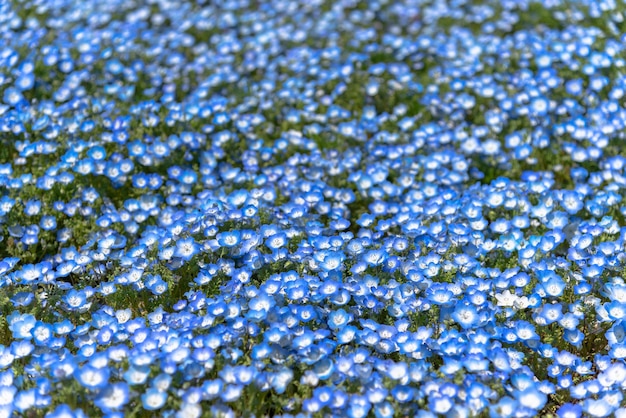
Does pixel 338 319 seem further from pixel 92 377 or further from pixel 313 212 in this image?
pixel 313 212

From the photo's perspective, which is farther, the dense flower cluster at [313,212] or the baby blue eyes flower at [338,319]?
the baby blue eyes flower at [338,319]

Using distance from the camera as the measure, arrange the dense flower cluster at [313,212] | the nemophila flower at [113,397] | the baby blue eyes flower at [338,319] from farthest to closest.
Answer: the baby blue eyes flower at [338,319] → the dense flower cluster at [313,212] → the nemophila flower at [113,397]

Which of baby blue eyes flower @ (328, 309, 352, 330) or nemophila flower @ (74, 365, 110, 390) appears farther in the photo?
baby blue eyes flower @ (328, 309, 352, 330)

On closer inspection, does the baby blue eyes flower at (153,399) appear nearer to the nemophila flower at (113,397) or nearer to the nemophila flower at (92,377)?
the nemophila flower at (113,397)

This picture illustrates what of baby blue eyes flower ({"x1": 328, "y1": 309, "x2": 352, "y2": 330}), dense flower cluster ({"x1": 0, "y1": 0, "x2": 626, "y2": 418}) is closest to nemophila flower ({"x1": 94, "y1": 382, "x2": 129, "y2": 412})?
dense flower cluster ({"x1": 0, "y1": 0, "x2": 626, "y2": 418})

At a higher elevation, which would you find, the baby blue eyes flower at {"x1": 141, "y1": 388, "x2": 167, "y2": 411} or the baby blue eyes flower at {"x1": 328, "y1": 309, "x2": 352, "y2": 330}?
the baby blue eyes flower at {"x1": 141, "y1": 388, "x2": 167, "y2": 411}

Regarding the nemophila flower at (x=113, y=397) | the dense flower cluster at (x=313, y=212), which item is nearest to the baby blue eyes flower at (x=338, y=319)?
the dense flower cluster at (x=313, y=212)

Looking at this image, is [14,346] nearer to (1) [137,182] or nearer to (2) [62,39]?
(1) [137,182]

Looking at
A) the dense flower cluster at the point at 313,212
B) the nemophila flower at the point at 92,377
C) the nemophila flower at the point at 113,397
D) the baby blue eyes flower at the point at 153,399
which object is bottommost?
the dense flower cluster at the point at 313,212

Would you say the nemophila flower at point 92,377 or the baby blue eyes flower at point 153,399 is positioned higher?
the nemophila flower at point 92,377

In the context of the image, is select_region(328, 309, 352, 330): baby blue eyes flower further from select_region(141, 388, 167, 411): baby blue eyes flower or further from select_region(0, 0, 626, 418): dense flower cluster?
select_region(141, 388, 167, 411): baby blue eyes flower
